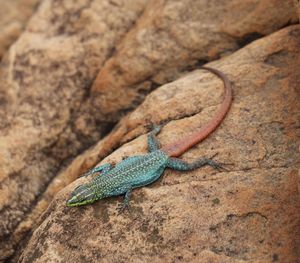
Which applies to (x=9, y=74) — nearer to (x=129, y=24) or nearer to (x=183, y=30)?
(x=129, y=24)

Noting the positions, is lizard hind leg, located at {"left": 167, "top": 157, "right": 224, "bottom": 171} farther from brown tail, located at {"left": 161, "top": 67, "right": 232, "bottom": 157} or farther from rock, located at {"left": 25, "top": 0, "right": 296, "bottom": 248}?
rock, located at {"left": 25, "top": 0, "right": 296, "bottom": 248}

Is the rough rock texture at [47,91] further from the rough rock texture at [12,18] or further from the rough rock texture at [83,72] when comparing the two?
the rough rock texture at [12,18]

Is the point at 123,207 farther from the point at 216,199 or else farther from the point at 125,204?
the point at 216,199

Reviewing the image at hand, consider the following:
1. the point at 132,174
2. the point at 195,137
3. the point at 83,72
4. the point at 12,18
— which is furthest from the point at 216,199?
the point at 12,18

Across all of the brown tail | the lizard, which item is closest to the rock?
the lizard

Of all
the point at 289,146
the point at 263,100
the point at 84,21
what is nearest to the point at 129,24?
the point at 84,21

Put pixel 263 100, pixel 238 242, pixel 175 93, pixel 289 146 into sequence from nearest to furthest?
pixel 238 242
pixel 289 146
pixel 263 100
pixel 175 93
